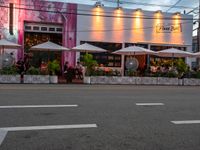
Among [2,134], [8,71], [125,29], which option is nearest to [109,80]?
[8,71]

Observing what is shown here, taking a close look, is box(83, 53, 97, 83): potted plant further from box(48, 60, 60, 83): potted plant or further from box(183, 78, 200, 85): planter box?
box(183, 78, 200, 85): planter box

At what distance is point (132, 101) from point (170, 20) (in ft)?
68.6

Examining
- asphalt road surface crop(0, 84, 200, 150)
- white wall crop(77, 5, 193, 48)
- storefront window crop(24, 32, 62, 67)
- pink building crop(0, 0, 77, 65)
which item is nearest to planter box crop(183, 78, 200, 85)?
white wall crop(77, 5, 193, 48)

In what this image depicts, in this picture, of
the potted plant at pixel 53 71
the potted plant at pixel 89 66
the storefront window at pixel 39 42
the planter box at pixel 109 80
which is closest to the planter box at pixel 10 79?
the potted plant at pixel 53 71

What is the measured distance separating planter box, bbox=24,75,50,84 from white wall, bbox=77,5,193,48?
7.06 metres

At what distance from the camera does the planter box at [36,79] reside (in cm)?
2183

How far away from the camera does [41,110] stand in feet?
33.0

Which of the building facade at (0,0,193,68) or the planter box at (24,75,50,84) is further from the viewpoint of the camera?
the building facade at (0,0,193,68)

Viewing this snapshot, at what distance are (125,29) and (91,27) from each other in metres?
3.19

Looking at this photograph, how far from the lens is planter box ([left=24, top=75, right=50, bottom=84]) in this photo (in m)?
21.8

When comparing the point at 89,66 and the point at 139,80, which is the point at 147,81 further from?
the point at 89,66

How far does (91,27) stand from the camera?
1140 inches

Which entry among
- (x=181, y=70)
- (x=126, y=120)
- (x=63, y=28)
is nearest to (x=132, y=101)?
(x=126, y=120)

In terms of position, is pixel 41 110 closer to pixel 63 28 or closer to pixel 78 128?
pixel 78 128
